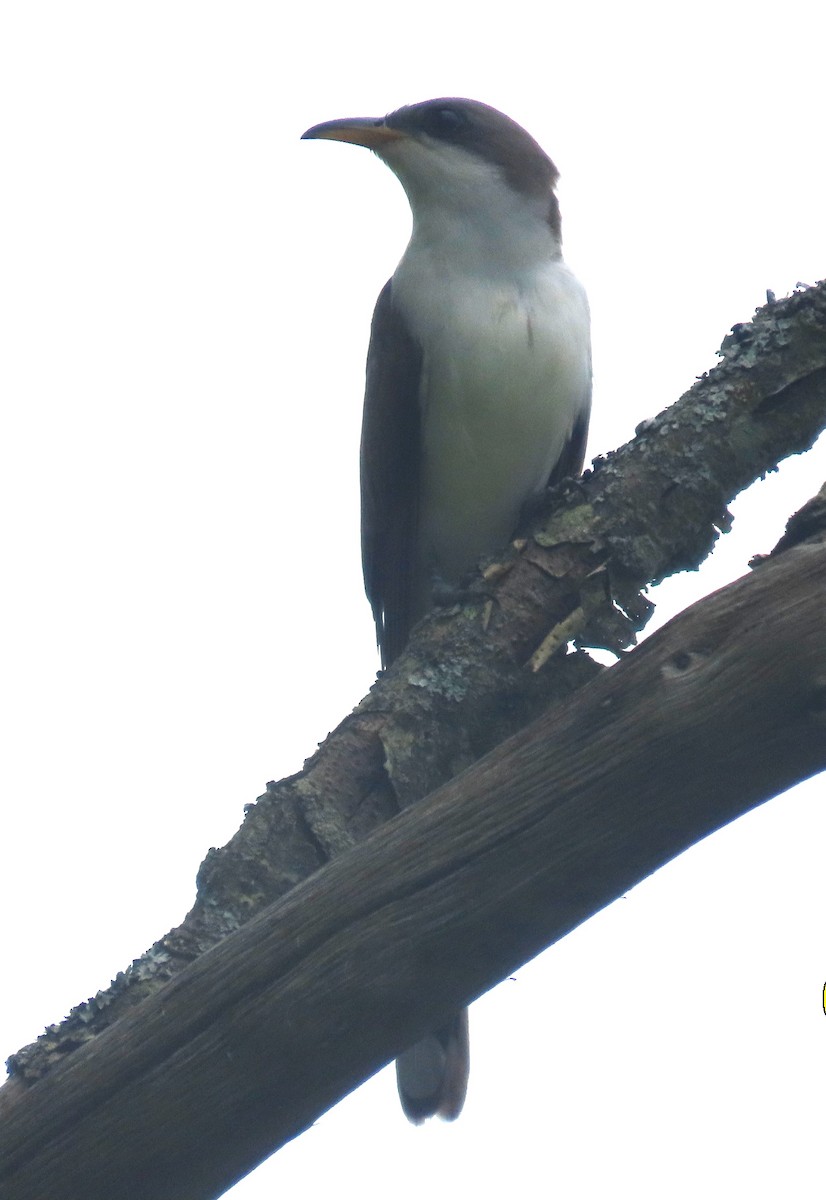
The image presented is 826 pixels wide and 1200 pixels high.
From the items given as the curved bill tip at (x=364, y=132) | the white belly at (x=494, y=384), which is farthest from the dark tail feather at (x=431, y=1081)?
the curved bill tip at (x=364, y=132)

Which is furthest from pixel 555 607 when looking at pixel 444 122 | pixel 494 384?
pixel 444 122

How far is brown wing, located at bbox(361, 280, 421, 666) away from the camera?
498cm

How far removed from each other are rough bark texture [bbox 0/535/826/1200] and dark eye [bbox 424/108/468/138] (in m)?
3.11

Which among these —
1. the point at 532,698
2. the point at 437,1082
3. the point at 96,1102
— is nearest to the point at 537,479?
the point at 532,698

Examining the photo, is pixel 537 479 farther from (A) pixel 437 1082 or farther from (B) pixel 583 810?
(B) pixel 583 810

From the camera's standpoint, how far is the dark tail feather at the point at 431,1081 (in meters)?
3.99

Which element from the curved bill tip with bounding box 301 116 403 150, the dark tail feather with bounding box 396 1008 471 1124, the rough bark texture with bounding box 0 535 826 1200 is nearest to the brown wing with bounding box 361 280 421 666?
the curved bill tip with bounding box 301 116 403 150

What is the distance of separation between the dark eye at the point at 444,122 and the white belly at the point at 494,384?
57 centimetres

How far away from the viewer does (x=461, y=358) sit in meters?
4.82

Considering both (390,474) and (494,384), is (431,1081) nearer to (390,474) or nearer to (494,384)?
(390,474)

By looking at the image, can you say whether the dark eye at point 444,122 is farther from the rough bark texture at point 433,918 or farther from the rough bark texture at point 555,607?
the rough bark texture at point 433,918

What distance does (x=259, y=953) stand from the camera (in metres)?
2.70

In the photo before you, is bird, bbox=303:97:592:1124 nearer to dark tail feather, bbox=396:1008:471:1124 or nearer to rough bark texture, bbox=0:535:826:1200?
dark tail feather, bbox=396:1008:471:1124

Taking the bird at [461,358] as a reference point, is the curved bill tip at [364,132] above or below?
above
